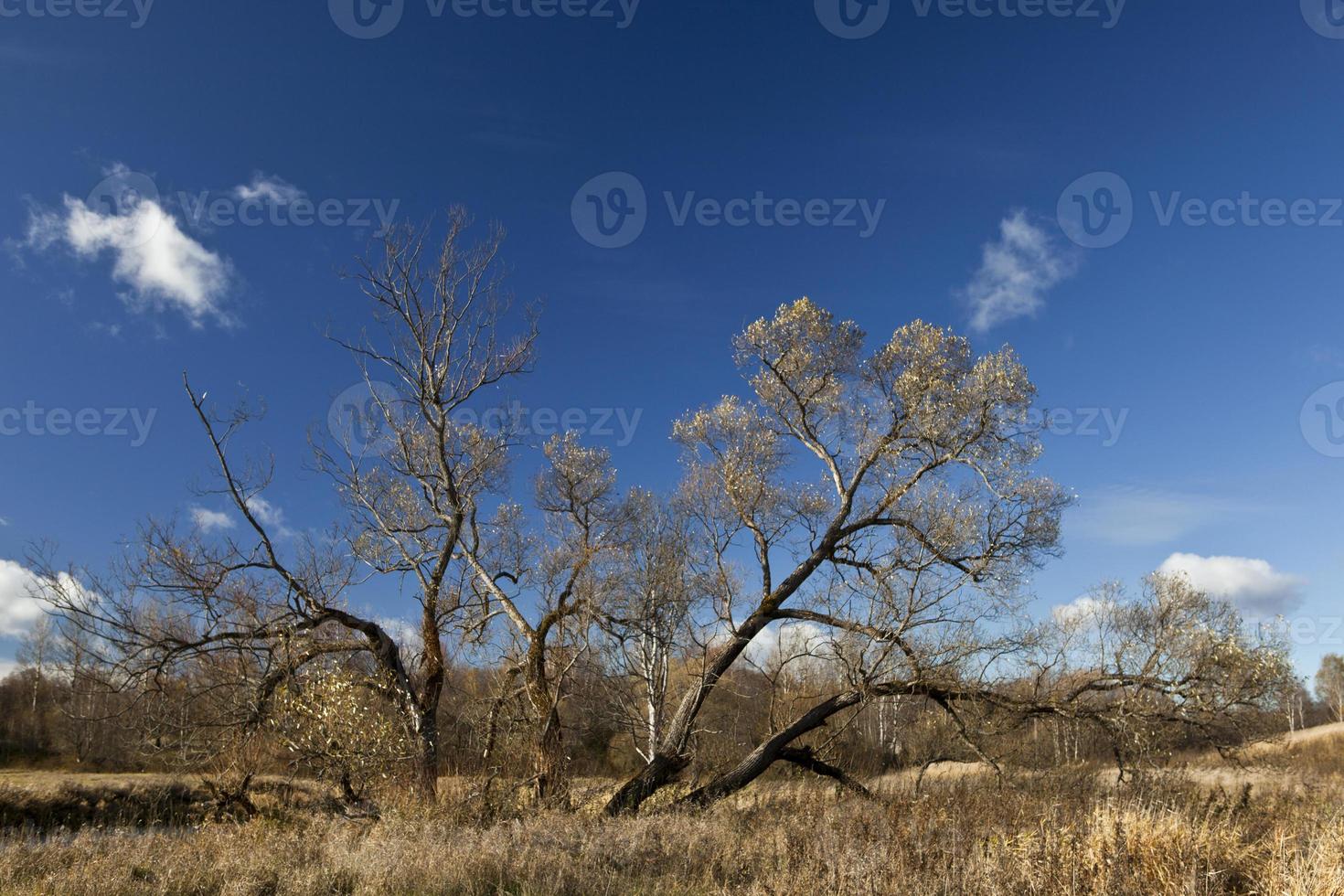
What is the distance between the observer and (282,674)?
44.6 feet

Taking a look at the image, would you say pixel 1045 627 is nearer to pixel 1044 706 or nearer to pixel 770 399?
pixel 1044 706

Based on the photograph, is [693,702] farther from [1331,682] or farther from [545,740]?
[1331,682]

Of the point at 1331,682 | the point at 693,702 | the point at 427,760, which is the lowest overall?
the point at 1331,682

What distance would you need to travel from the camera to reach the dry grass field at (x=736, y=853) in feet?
22.4

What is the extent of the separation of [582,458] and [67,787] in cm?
2212

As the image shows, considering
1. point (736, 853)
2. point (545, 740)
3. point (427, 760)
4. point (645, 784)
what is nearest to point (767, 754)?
point (645, 784)

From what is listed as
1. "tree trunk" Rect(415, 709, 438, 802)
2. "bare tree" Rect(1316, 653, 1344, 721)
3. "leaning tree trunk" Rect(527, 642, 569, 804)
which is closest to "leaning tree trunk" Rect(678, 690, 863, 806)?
"leaning tree trunk" Rect(527, 642, 569, 804)

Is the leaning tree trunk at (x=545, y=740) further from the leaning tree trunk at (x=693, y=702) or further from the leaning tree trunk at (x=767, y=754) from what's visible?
the leaning tree trunk at (x=767, y=754)

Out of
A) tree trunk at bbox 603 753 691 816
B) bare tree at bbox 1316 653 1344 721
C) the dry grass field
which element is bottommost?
bare tree at bbox 1316 653 1344 721

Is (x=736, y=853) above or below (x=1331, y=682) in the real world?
above

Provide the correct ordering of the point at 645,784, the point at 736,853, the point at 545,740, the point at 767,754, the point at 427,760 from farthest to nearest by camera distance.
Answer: the point at 767,754
the point at 645,784
the point at 545,740
the point at 427,760
the point at 736,853

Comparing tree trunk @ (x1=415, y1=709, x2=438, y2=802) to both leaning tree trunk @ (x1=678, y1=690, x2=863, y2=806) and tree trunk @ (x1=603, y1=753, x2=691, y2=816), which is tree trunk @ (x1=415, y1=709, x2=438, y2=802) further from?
leaning tree trunk @ (x1=678, y1=690, x2=863, y2=806)

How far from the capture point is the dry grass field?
6820 millimetres

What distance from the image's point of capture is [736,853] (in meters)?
8.77
